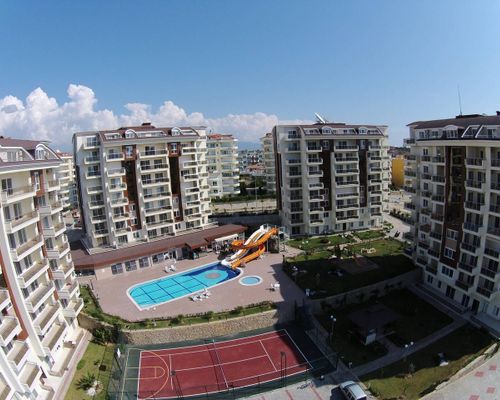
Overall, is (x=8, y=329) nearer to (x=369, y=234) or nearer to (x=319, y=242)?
(x=319, y=242)

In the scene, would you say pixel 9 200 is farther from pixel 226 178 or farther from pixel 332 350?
pixel 226 178

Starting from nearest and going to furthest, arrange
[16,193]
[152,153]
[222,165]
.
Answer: [16,193] < [152,153] < [222,165]

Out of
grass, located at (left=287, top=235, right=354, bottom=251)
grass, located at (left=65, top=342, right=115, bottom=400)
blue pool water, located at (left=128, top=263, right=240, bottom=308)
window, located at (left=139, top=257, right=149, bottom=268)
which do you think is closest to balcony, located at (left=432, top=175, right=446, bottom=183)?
grass, located at (left=287, top=235, right=354, bottom=251)

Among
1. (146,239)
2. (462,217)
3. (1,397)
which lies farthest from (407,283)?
(1,397)

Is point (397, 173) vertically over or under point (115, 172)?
under

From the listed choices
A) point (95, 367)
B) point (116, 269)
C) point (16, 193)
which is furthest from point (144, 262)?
point (16, 193)
